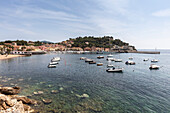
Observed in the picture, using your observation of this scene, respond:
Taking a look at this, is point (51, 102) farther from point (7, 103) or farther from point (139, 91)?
point (139, 91)

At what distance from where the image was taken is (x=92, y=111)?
18.0m

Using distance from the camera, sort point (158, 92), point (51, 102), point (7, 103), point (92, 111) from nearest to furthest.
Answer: point (7, 103) < point (92, 111) < point (51, 102) < point (158, 92)

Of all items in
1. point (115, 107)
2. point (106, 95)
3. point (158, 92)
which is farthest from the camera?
point (158, 92)

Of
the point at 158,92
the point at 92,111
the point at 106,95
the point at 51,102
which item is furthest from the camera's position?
the point at 158,92

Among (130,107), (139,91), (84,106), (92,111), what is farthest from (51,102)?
(139,91)

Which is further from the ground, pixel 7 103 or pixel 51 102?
pixel 7 103

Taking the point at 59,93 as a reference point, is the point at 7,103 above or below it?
above

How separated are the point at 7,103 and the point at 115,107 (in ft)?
62.8

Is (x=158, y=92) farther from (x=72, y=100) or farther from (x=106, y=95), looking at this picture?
(x=72, y=100)

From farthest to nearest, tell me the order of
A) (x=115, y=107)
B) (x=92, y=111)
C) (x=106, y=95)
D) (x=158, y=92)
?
(x=158, y=92)
(x=106, y=95)
(x=115, y=107)
(x=92, y=111)

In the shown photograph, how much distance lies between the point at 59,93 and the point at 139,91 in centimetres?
2234

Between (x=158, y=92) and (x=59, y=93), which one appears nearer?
(x=59, y=93)

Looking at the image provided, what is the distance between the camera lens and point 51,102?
21.1 m

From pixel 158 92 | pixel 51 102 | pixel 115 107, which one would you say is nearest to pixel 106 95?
pixel 115 107
